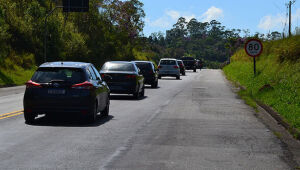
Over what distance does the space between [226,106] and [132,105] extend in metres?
3.30

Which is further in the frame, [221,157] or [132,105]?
[132,105]

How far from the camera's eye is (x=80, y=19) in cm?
6606

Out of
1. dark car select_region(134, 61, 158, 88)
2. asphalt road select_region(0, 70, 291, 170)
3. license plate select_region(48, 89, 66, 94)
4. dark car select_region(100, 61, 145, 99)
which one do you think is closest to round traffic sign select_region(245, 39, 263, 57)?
dark car select_region(134, 61, 158, 88)

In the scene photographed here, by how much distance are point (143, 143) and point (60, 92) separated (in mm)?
3551

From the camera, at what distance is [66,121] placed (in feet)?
46.4

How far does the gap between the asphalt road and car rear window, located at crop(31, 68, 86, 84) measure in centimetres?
107

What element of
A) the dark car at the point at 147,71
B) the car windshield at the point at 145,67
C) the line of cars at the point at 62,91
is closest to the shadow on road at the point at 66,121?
the line of cars at the point at 62,91

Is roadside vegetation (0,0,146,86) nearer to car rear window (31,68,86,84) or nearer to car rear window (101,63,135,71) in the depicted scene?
car rear window (101,63,135,71)

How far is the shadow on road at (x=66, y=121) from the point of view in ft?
43.8

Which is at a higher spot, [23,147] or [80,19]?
[80,19]

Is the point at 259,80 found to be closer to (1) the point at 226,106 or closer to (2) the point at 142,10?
(1) the point at 226,106

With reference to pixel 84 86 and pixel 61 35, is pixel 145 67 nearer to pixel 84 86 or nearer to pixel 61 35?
pixel 84 86

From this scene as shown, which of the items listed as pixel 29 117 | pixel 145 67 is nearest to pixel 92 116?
pixel 29 117

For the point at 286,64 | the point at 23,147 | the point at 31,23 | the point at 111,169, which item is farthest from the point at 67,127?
the point at 31,23
